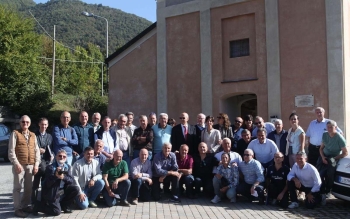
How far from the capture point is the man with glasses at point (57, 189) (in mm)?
8328

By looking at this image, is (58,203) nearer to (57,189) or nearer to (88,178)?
(57,189)

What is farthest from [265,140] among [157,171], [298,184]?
[157,171]

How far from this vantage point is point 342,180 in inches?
349

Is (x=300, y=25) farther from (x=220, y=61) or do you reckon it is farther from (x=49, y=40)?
(x=49, y=40)

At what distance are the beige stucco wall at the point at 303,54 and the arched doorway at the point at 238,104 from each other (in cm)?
233

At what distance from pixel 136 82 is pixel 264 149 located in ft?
34.2

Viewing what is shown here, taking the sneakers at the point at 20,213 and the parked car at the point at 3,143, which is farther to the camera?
the parked car at the point at 3,143

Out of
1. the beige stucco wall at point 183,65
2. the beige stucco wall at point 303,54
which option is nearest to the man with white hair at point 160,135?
the beige stucco wall at point 303,54

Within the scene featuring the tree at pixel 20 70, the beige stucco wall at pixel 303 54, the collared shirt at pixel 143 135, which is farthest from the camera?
the tree at pixel 20 70

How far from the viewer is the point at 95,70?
5588 centimetres

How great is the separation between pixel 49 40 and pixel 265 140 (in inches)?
1855

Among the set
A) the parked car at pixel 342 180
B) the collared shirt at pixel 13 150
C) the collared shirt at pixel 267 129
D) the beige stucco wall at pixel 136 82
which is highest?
the beige stucco wall at pixel 136 82

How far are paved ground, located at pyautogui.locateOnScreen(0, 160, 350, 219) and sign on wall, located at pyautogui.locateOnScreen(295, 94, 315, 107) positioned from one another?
227 inches

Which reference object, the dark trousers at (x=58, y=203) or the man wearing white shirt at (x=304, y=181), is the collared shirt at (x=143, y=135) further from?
the man wearing white shirt at (x=304, y=181)
